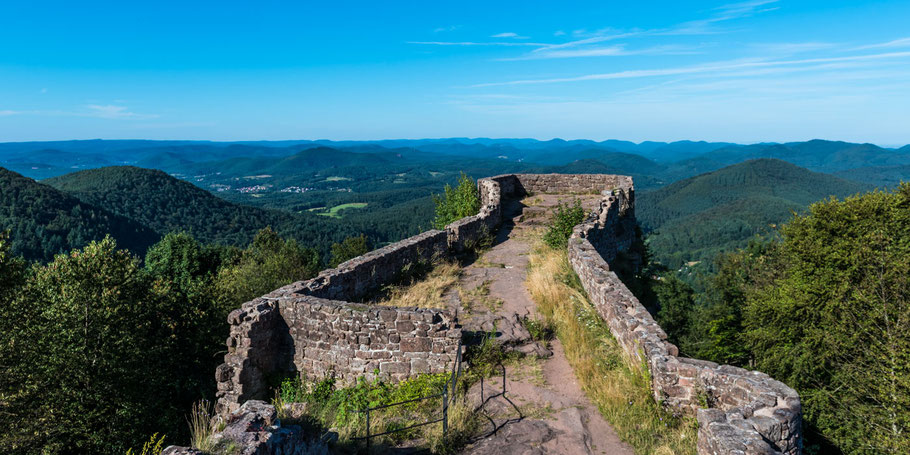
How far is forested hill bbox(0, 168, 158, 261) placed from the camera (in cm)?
6412

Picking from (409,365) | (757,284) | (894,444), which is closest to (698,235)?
(757,284)

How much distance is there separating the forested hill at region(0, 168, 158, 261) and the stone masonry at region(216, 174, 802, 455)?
70.7 meters

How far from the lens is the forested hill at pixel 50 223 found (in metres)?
64.1

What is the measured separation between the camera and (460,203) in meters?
19.0

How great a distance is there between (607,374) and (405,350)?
290 centimetres

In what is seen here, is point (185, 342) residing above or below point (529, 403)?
below

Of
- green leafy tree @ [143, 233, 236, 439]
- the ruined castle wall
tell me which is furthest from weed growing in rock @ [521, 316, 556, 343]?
green leafy tree @ [143, 233, 236, 439]

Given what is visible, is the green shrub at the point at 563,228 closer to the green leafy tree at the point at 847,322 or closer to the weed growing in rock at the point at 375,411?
the weed growing in rock at the point at 375,411

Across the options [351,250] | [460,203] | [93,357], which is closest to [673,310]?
[460,203]

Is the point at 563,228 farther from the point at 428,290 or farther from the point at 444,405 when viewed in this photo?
the point at 444,405

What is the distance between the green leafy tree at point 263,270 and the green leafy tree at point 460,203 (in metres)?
10.6

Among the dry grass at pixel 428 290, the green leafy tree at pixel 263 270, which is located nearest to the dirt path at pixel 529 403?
the dry grass at pixel 428 290

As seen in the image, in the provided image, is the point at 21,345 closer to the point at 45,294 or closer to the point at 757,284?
the point at 45,294

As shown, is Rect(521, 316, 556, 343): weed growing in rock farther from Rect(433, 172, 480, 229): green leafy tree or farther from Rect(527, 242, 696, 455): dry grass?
Rect(433, 172, 480, 229): green leafy tree
